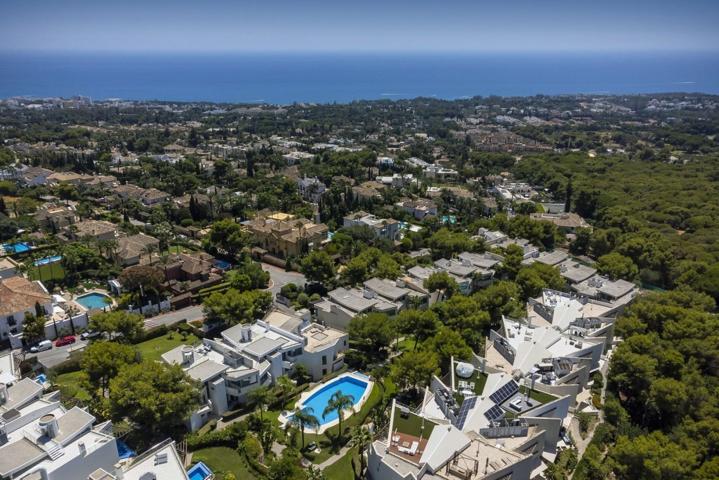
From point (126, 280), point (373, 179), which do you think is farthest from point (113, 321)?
point (373, 179)

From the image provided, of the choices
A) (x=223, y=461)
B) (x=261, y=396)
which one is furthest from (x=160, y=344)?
(x=223, y=461)

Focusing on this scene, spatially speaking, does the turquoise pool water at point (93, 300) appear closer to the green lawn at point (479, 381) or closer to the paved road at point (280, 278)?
the paved road at point (280, 278)

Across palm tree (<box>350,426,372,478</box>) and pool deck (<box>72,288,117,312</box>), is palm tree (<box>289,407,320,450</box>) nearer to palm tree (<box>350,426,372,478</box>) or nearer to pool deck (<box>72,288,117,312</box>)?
palm tree (<box>350,426,372,478</box>)

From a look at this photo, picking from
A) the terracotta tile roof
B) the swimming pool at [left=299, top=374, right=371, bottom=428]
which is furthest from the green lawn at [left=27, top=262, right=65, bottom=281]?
the swimming pool at [left=299, top=374, right=371, bottom=428]

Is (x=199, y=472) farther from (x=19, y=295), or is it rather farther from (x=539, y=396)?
(x=19, y=295)

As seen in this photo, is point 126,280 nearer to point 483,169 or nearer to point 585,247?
point 585,247

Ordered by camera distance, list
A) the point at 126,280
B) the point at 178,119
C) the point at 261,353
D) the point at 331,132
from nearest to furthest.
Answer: the point at 261,353, the point at 126,280, the point at 331,132, the point at 178,119
